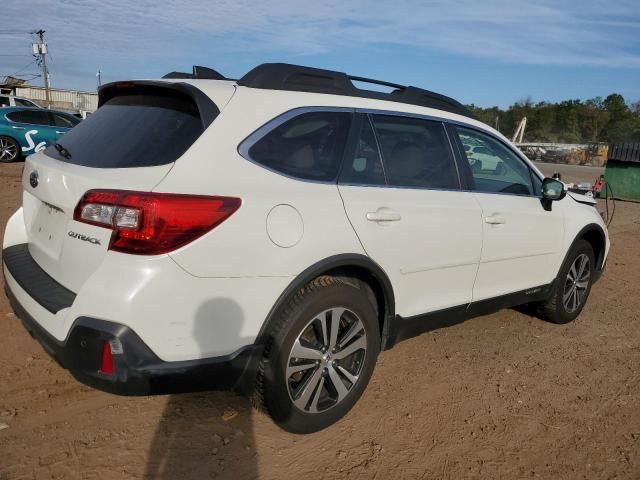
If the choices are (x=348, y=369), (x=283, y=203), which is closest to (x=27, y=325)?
(x=283, y=203)

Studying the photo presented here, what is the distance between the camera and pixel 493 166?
404 cm

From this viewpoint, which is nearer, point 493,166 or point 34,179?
point 34,179

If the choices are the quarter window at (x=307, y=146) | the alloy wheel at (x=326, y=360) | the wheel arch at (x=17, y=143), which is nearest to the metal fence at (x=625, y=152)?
the quarter window at (x=307, y=146)

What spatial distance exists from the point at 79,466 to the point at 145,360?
2.47 ft

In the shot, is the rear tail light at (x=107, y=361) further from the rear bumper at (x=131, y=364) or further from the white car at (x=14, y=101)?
the white car at (x=14, y=101)

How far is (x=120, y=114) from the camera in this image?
2.88 meters

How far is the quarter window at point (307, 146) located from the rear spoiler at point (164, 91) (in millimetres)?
252

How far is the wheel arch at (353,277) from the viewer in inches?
99.9

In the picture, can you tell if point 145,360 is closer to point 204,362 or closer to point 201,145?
point 204,362

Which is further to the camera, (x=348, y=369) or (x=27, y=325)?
(x=348, y=369)

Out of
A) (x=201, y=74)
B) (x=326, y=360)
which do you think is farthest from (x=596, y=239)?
(x=201, y=74)

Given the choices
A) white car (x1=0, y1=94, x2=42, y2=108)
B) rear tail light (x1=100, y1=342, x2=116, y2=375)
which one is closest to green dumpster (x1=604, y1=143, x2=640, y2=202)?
rear tail light (x1=100, y1=342, x2=116, y2=375)

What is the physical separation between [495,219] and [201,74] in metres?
2.14

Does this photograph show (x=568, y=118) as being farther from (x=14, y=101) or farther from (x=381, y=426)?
(x=381, y=426)
